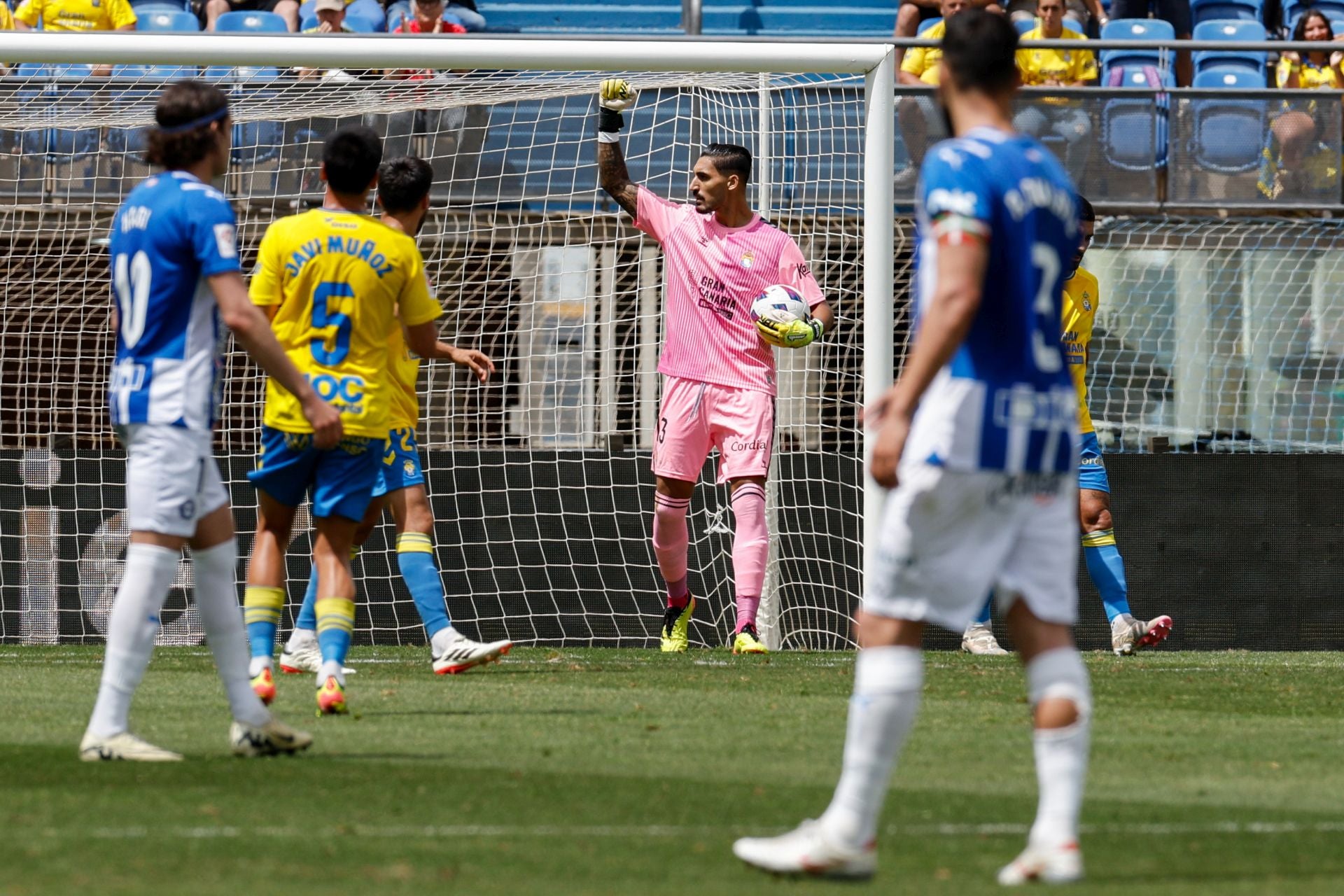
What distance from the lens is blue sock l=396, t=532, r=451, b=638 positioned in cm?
741

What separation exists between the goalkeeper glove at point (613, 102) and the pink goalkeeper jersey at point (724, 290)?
637mm

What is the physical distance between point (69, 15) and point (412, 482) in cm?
744

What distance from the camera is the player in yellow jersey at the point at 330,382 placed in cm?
623

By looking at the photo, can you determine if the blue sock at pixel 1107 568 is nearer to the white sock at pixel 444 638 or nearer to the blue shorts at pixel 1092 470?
the blue shorts at pixel 1092 470

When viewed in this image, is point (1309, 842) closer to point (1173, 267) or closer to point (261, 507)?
point (261, 507)

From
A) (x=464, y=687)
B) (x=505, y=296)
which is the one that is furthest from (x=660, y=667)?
(x=505, y=296)

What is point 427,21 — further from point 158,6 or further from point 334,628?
point 334,628

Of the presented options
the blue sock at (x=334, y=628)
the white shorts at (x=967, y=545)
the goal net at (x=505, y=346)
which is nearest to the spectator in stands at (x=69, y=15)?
the goal net at (x=505, y=346)

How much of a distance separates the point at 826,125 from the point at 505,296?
2.35 metres

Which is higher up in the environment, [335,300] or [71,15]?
[71,15]

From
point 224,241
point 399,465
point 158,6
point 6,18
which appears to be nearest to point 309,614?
point 399,465

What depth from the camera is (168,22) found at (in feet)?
46.7

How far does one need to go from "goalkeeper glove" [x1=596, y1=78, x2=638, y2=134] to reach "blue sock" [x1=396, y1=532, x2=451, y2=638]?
2.46 metres

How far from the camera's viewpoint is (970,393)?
3.72 m
